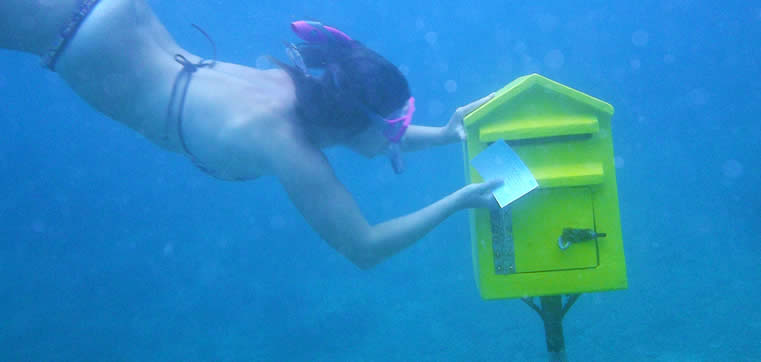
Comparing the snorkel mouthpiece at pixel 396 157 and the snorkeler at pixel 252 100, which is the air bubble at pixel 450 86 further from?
the snorkeler at pixel 252 100

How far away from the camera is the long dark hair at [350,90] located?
195cm

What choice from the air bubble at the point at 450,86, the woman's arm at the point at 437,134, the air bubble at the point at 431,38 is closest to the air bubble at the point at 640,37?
the air bubble at the point at 450,86

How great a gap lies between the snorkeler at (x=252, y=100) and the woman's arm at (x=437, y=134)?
0.54 m

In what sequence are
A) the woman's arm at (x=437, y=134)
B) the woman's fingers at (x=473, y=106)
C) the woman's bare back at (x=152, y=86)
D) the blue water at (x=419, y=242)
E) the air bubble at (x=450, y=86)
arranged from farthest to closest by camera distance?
the air bubble at (x=450, y=86), the blue water at (x=419, y=242), the woman's arm at (x=437, y=134), the woman's fingers at (x=473, y=106), the woman's bare back at (x=152, y=86)

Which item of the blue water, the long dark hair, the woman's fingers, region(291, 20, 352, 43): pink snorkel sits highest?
region(291, 20, 352, 43): pink snorkel

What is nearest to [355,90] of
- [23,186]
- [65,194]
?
[23,186]

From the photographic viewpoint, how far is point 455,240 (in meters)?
10.3

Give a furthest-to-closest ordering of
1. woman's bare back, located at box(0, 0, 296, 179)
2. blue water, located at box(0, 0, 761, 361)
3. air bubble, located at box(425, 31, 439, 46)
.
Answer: air bubble, located at box(425, 31, 439, 46) < blue water, located at box(0, 0, 761, 361) < woman's bare back, located at box(0, 0, 296, 179)

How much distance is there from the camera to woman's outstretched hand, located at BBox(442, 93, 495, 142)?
8.07ft

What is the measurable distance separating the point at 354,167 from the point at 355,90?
45.0ft

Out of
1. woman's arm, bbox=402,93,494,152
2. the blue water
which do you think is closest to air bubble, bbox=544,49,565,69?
the blue water

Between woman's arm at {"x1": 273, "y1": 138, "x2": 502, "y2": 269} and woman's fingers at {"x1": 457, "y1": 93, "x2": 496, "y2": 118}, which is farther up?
woman's fingers at {"x1": 457, "y1": 93, "x2": 496, "y2": 118}

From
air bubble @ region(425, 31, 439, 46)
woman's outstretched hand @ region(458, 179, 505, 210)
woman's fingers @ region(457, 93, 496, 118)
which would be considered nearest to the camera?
woman's outstretched hand @ region(458, 179, 505, 210)

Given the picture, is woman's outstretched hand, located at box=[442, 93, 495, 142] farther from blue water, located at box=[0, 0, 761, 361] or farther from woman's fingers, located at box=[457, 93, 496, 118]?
blue water, located at box=[0, 0, 761, 361]
